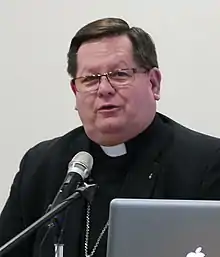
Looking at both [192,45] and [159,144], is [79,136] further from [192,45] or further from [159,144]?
[192,45]

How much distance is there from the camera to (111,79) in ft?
4.81

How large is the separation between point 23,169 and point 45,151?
79mm

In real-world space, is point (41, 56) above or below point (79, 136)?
above

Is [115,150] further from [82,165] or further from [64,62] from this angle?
[64,62]

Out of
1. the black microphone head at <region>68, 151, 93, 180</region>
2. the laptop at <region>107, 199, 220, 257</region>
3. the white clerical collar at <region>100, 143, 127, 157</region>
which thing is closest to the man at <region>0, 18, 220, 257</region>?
the white clerical collar at <region>100, 143, 127, 157</region>

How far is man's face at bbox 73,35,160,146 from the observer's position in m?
1.46

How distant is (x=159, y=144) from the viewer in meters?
1.61

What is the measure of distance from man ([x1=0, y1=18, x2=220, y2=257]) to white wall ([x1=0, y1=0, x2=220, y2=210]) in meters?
0.31

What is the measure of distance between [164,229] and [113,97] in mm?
635

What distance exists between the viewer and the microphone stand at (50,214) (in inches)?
38.0

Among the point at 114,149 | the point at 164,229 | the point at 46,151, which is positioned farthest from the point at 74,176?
the point at 46,151

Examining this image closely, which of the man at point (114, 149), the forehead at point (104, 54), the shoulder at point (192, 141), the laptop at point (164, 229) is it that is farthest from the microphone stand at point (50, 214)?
Answer: the shoulder at point (192, 141)

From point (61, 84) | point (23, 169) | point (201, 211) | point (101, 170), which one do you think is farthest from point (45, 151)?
point (201, 211)

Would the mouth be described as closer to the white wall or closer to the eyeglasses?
the eyeglasses
